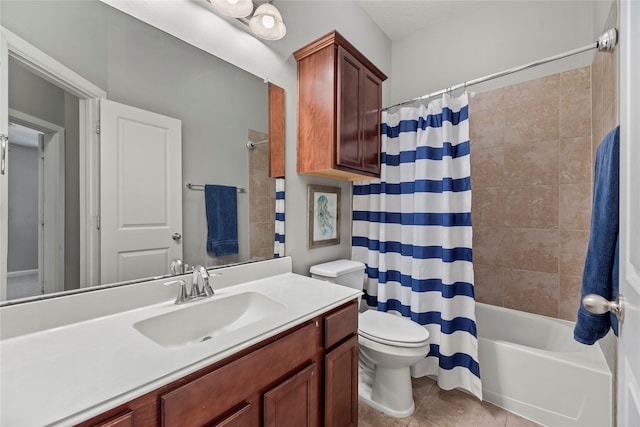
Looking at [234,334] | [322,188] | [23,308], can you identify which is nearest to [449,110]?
[322,188]

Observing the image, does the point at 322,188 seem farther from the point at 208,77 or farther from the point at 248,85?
the point at 208,77

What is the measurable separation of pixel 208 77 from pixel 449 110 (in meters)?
1.42

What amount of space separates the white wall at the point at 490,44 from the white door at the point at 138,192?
2.26 m

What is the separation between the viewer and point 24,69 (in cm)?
85

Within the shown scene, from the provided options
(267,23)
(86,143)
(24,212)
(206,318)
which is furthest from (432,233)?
(24,212)

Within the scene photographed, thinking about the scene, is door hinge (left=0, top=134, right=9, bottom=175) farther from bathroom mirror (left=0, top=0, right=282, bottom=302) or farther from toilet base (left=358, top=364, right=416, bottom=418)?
toilet base (left=358, top=364, right=416, bottom=418)

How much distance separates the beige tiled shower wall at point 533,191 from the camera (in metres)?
1.88

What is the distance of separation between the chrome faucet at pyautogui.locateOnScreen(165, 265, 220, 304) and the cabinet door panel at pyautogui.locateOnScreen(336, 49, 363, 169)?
926 mm

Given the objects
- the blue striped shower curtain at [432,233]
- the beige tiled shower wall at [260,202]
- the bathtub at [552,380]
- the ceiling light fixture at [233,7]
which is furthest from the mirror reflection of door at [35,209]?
the bathtub at [552,380]

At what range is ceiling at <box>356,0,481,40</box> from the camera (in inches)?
86.6

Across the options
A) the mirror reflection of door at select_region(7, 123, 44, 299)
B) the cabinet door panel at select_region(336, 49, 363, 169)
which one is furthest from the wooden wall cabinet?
the mirror reflection of door at select_region(7, 123, 44, 299)

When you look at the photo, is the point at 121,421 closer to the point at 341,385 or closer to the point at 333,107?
the point at 341,385

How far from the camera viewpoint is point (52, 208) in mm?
893

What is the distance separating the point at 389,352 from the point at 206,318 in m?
0.99
